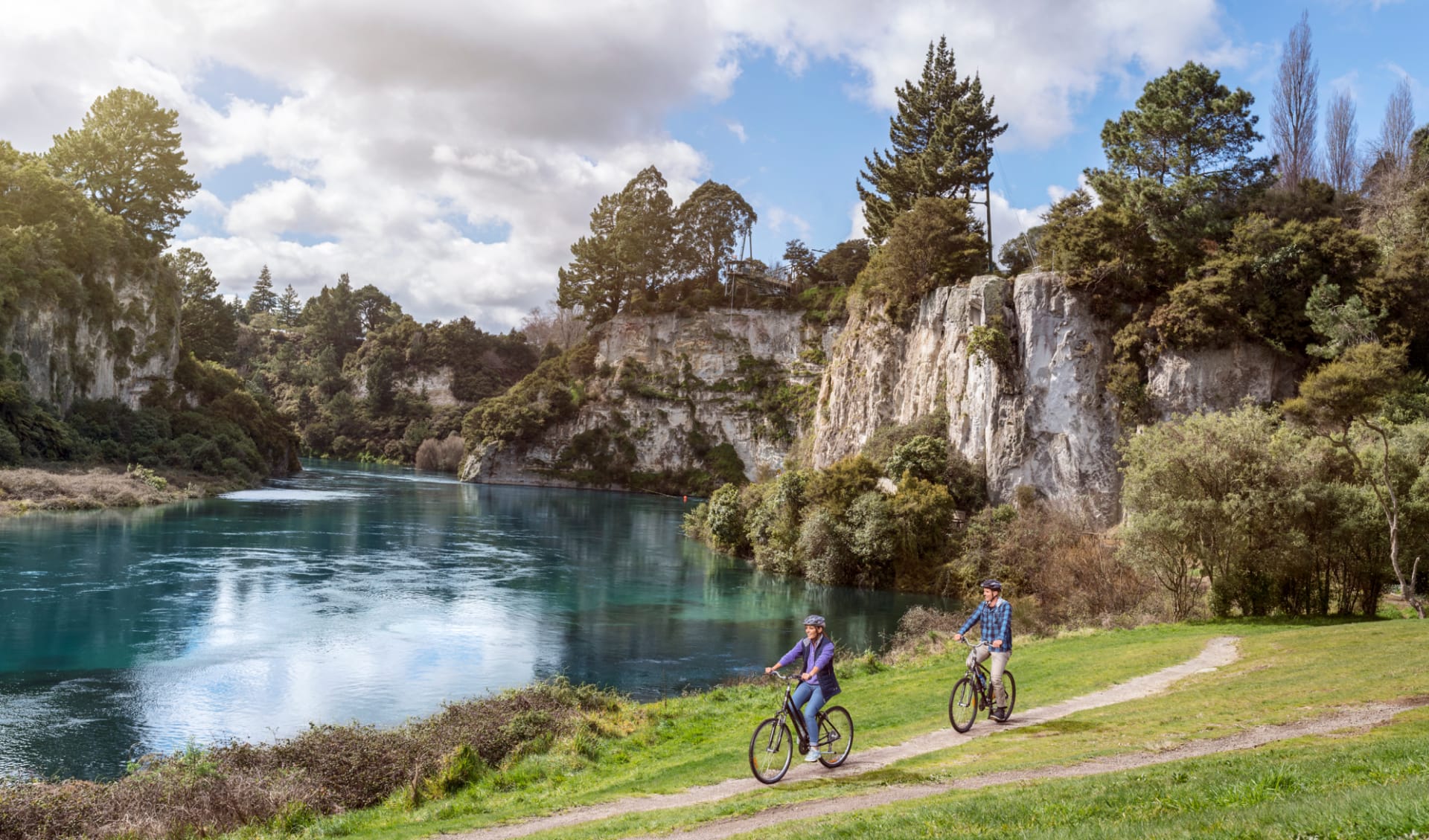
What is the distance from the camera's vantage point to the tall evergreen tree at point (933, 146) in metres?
59.9

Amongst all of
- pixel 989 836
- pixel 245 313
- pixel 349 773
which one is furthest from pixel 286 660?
pixel 245 313

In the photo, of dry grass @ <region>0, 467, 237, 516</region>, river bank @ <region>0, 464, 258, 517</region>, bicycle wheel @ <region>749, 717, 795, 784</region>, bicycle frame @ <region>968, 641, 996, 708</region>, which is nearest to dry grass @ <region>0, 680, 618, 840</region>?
bicycle wheel @ <region>749, 717, 795, 784</region>

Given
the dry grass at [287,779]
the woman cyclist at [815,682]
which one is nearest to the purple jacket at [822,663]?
the woman cyclist at [815,682]

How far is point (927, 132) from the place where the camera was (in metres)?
66.3

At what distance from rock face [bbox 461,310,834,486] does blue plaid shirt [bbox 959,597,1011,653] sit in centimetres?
8139

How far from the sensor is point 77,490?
55125 millimetres

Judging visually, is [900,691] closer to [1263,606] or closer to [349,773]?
[349,773]

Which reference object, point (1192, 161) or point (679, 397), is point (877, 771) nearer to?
point (1192, 161)

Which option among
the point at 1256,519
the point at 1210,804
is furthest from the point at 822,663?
the point at 1256,519

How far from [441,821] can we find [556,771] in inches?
117

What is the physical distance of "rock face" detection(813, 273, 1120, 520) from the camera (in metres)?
43.3

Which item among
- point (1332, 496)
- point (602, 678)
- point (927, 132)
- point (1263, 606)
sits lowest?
point (602, 678)

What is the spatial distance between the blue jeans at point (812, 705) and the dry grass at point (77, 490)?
55282 mm

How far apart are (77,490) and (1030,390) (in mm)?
58494
